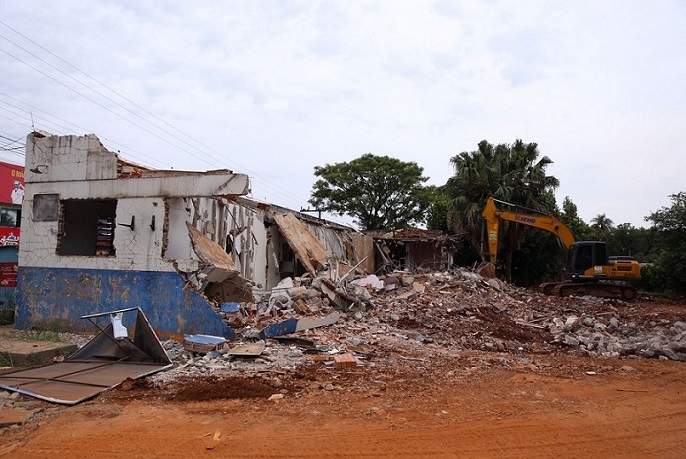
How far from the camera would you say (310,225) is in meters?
18.3

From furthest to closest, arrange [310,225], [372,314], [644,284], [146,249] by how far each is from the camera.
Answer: [644,284]
[310,225]
[372,314]
[146,249]

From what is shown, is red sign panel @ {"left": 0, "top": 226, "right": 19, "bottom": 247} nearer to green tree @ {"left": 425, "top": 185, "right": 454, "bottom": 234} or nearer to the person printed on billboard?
the person printed on billboard

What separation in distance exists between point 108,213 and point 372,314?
8.01 metres

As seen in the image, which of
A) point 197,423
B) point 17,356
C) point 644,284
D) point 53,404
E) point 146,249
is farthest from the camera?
point 644,284

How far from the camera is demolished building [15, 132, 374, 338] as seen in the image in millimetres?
10570

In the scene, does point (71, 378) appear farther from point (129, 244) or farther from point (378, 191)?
point (378, 191)

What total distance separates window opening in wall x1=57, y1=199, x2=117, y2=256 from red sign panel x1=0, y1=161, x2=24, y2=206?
34.4ft

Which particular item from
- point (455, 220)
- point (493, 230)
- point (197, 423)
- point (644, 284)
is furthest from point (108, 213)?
point (644, 284)

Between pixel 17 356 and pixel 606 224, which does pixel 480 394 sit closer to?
pixel 17 356

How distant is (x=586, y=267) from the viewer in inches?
774

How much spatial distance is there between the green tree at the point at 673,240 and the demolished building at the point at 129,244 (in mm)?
21420

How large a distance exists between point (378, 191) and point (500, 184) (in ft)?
36.9

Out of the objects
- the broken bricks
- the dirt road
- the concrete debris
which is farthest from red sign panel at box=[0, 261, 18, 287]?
the broken bricks

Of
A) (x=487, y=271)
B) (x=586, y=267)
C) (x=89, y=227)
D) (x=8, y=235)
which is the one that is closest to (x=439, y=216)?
(x=487, y=271)
